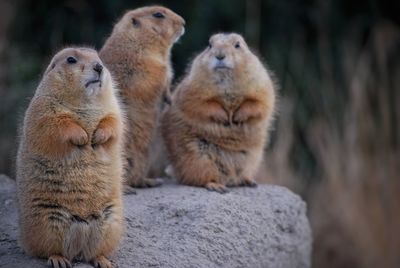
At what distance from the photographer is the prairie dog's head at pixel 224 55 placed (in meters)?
8.22

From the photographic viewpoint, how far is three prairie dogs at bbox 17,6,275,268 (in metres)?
6.15

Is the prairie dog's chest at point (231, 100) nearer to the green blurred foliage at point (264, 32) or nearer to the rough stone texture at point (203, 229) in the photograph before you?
the rough stone texture at point (203, 229)

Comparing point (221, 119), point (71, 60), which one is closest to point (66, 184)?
point (71, 60)

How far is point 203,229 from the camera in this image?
711 centimetres

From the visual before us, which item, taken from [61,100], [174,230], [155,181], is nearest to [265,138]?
[155,181]

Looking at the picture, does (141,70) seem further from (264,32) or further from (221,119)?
(264,32)

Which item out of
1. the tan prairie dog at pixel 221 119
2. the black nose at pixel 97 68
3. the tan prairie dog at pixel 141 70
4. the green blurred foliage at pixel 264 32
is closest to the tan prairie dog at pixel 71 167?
the black nose at pixel 97 68

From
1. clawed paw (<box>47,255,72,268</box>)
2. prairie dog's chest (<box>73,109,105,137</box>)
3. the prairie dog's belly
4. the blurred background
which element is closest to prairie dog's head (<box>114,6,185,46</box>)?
prairie dog's chest (<box>73,109,105,137</box>)

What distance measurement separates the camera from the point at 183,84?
336 inches

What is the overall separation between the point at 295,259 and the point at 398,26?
6007 mm

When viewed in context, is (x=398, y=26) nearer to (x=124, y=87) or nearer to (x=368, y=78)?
(x=368, y=78)

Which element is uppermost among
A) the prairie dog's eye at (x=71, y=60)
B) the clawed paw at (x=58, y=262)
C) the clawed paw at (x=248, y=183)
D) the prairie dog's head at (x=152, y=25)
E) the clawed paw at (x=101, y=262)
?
the prairie dog's head at (x=152, y=25)

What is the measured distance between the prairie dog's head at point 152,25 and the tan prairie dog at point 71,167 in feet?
6.76

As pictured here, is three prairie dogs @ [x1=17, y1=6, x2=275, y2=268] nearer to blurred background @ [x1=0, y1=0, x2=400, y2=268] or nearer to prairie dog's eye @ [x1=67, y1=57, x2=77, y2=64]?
prairie dog's eye @ [x1=67, y1=57, x2=77, y2=64]
